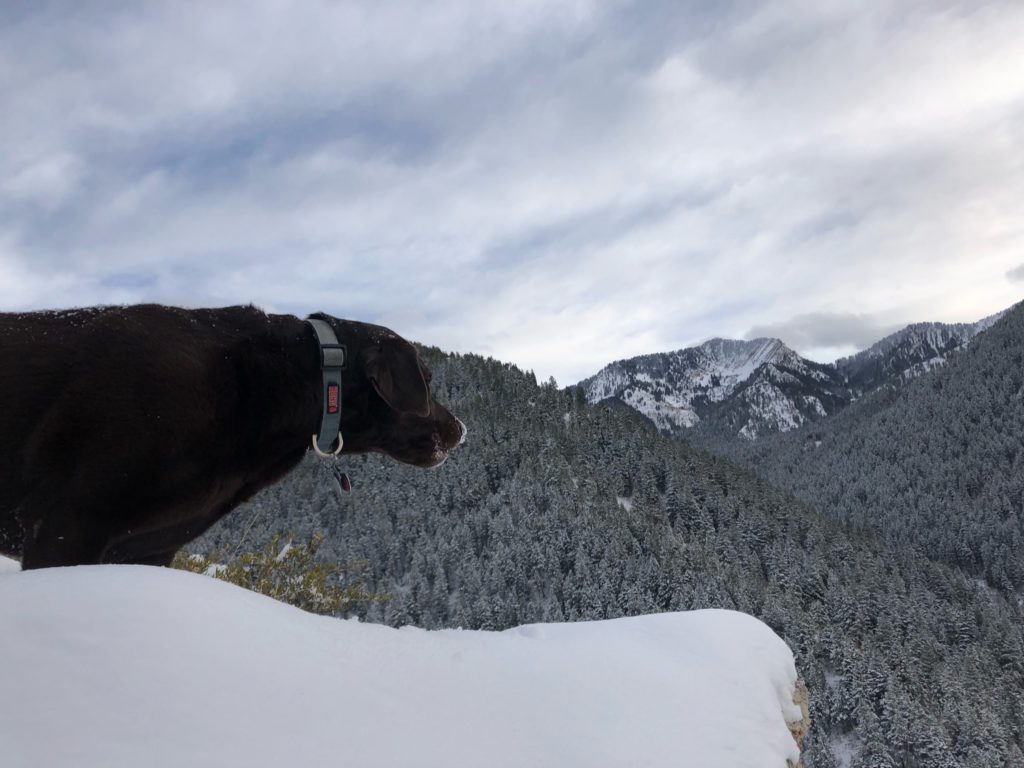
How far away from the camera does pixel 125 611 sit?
213 cm

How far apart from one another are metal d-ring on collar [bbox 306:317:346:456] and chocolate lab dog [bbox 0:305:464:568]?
0.06 ft

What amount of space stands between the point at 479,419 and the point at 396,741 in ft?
351

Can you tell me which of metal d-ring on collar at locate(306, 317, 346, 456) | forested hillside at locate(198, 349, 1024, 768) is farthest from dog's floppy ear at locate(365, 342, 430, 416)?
forested hillside at locate(198, 349, 1024, 768)

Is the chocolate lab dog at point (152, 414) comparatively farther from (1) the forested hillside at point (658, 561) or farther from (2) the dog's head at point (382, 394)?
(1) the forested hillside at point (658, 561)

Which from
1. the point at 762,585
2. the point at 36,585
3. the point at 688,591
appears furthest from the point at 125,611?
the point at 762,585

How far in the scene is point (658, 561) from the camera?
84000 millimetres

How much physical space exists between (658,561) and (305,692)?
3467 inches

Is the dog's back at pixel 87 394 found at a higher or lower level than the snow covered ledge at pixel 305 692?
higher

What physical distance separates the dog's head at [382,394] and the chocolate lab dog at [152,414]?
0.01 m

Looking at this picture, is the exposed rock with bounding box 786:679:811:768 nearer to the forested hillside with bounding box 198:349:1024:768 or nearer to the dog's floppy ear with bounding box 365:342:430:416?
the dog's floppy ear with bounding box 365:342:430:416

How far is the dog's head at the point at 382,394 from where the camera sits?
159 inches

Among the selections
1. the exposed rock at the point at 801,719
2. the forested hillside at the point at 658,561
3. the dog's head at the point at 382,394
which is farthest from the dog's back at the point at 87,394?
the forested hillside at the point at 658,561

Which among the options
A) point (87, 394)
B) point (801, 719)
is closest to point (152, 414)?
point (87, 394)

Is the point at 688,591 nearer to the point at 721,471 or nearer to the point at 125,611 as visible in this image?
the point at 721,471
